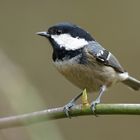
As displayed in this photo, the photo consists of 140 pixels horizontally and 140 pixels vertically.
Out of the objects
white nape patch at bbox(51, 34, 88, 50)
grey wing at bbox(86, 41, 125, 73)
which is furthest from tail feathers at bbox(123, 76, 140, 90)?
white nape patch at bbox(51, 34, 88, 50)

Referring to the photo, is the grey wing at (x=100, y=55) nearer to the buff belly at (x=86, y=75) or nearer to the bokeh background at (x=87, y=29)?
the buff belly at (x=86, y=75)

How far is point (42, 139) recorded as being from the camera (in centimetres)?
90

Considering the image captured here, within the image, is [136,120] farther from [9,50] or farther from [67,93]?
[9,50]

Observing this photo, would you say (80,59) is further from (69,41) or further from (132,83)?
(132,83)

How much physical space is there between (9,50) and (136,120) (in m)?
0.92

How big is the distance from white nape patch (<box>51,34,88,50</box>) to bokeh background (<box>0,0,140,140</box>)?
978 mm

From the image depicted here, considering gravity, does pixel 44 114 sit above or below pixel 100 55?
above

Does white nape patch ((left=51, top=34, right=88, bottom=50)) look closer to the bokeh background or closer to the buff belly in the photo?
the buff belly

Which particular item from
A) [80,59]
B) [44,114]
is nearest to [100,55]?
[80,59]

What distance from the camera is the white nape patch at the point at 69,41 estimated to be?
1828mm

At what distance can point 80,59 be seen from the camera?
5.97 feet

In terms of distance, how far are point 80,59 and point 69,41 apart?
8 cm

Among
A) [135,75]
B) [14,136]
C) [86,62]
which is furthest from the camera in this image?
[135,75]

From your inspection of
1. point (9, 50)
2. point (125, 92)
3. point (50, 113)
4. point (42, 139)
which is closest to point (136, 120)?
point (125, 92)
